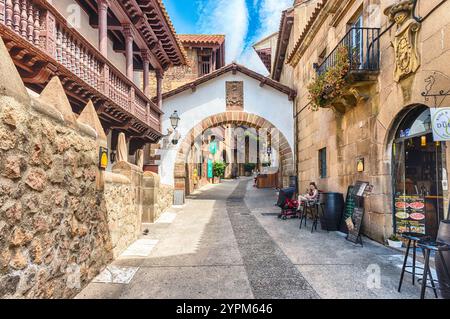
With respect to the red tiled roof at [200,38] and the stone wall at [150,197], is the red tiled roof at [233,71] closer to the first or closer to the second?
the stone wall at [150,197]

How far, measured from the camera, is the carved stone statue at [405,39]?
463 cm

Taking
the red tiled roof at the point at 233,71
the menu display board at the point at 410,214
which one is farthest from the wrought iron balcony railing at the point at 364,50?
the red tiled roof at the point at 233,71

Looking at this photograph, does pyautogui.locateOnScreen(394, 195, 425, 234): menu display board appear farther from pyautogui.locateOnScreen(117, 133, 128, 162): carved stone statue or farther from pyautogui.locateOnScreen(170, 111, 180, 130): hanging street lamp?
pyautogui.locateOnScreen(170, 111, 180, 130): hanging street lamp

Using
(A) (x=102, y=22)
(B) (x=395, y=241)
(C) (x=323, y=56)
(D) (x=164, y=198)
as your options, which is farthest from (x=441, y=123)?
(D) (x=164, y=198)

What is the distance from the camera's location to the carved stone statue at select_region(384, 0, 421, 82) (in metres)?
4.63

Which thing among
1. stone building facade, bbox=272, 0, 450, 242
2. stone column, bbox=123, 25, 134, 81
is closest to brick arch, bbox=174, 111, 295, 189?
stone building facade, bbox=272, 0, 450, 242

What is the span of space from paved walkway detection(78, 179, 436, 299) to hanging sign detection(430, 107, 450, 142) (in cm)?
184

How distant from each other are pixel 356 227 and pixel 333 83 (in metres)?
3.04

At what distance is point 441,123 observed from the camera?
12.1ft

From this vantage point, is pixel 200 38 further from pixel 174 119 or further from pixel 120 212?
pixel 120 212

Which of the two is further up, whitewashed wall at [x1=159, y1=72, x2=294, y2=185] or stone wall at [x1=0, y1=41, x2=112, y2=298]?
whitewashed wall at [x1=159, y1=72, x2=294, y2=185]
